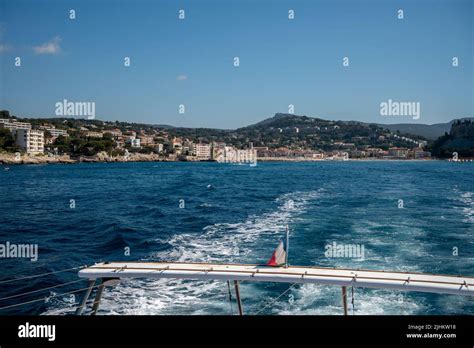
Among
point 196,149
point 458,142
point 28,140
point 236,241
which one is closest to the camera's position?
point 236,241

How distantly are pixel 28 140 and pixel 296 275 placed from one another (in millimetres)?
116228

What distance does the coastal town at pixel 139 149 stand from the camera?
11062 centimetres

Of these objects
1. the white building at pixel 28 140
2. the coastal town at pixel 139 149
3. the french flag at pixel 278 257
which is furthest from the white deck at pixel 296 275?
the white building at pixel 28 140

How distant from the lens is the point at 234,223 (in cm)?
2092

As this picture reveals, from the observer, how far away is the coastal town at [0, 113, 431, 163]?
111 metres

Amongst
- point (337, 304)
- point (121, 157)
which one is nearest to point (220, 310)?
point (337, 304)

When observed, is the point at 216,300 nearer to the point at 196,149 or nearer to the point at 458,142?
the point at 196,149

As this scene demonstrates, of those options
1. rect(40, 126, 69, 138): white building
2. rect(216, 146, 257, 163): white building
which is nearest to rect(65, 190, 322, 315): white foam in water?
rect(40, 126, 69, 138): white building

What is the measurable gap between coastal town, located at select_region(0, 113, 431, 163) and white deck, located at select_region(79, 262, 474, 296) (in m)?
107

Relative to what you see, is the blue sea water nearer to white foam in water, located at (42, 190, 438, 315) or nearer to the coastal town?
white foam in water, located at (42, 190, 438, 315)

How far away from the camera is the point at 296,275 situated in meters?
4.95

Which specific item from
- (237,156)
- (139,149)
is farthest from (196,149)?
(139,149)
